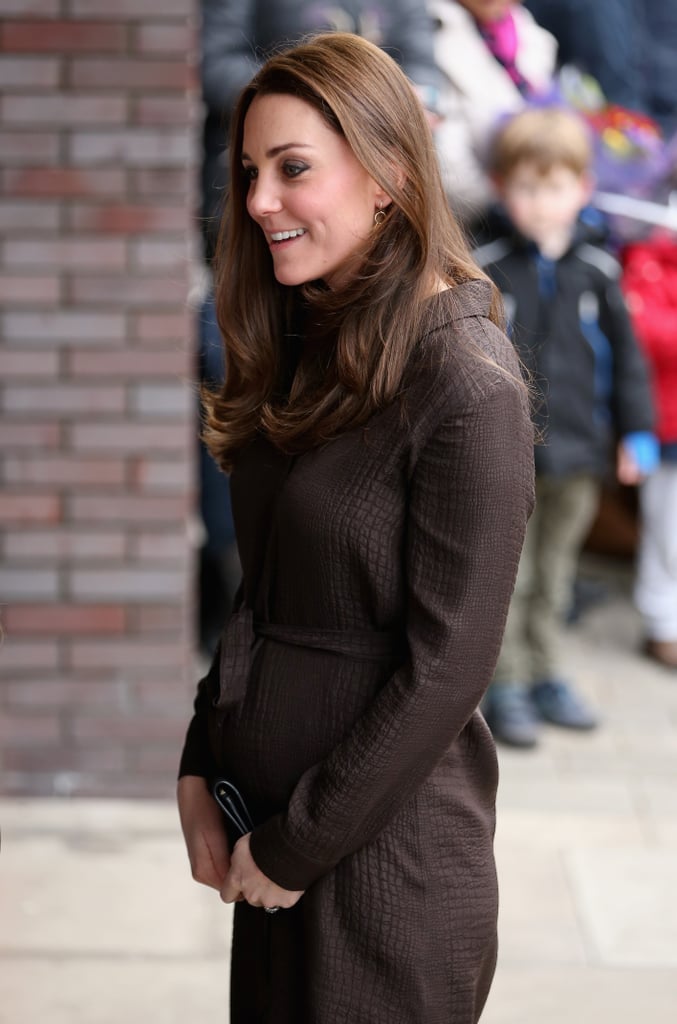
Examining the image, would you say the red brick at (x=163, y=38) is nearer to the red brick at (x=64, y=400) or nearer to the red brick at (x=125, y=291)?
the red brick at (x=125, y=291)

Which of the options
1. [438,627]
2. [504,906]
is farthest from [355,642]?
[504,906]

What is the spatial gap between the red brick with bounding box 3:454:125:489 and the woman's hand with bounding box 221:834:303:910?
2073mm

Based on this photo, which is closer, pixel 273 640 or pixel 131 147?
pixel 273 640

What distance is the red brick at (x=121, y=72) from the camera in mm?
3654

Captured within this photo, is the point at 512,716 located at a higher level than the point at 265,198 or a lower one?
lower

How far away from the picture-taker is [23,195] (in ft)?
12.1

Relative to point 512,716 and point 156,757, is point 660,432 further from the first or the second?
point 156,757

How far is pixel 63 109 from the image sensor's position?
12.0ft

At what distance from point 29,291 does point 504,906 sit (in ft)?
6.50

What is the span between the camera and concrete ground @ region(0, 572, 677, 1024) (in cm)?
311

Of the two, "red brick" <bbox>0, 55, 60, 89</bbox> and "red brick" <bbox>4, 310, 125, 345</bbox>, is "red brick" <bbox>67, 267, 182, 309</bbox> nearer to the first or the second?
"red brick" <bbox>4, 310, 125, 345</bbox>

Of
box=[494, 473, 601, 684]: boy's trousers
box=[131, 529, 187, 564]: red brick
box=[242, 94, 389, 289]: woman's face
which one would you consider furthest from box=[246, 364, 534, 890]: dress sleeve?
box=[494, 473, 601, 684]: boy's trousers

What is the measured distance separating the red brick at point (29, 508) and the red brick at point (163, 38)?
3.90 feet

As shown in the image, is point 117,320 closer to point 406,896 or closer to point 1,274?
point 1,274
